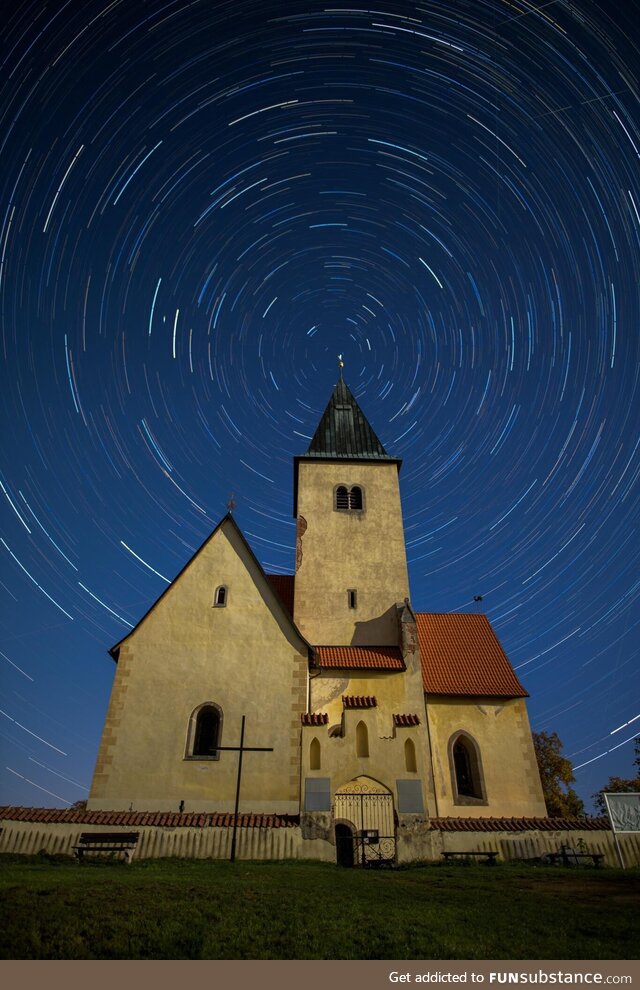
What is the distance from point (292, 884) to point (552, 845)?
32.1 feet

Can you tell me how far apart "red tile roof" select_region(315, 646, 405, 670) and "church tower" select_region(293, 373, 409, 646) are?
48cm

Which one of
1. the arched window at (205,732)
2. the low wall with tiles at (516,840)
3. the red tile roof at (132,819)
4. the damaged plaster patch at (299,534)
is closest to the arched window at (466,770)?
the low wall with tiles at (516,840)

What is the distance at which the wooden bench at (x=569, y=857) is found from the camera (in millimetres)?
15626

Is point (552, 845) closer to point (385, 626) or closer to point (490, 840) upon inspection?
point (490, 840)

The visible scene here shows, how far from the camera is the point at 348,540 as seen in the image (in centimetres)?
2733

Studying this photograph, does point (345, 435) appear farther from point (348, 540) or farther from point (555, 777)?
point (555, 777)

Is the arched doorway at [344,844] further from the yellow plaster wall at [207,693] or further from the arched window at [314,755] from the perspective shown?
the arched window at [314,755]

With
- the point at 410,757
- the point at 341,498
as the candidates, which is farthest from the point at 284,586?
the point at 410,757

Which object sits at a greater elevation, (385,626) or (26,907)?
(385,626)

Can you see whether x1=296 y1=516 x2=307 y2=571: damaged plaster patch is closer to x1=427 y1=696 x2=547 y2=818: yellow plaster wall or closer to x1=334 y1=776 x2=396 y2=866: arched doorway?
x1=427 y1=696 x2=547 y2=818: yellow plaster wall

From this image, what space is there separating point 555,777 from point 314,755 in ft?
93.6

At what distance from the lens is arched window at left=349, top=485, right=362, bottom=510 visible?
2880 centimetres
